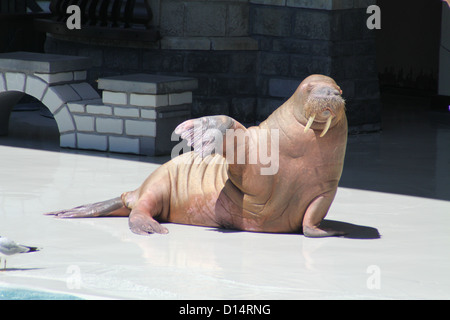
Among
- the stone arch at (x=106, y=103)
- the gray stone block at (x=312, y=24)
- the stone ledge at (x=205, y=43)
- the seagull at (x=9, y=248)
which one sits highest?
the gray stone block at (x=312, y=24)

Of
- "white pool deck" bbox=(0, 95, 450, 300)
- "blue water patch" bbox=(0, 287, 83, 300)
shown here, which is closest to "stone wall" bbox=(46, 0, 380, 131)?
"white pool deck" bbox=(0, 95, 450, 300)

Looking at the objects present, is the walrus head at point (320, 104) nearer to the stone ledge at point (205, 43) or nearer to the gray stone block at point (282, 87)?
the gray stone block at point (282, 87)

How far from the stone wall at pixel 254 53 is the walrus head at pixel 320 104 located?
494 centimetres

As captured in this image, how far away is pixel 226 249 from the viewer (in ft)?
19.9

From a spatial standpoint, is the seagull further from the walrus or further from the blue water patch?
the walrus

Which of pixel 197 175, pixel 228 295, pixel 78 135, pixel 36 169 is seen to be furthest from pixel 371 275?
pixel 78 135

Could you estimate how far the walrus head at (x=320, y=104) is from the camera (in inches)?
243

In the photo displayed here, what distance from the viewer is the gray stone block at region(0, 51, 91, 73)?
396 inches

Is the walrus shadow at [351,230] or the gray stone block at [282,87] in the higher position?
the gray stone block at [282,87]

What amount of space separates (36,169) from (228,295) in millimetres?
4309

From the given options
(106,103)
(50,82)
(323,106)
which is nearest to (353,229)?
(323,106)

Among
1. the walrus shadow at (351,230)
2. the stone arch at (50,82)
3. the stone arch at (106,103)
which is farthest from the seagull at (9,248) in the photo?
the stone arch at (50,82)

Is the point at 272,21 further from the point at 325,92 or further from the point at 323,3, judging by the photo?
the point at 325,92
